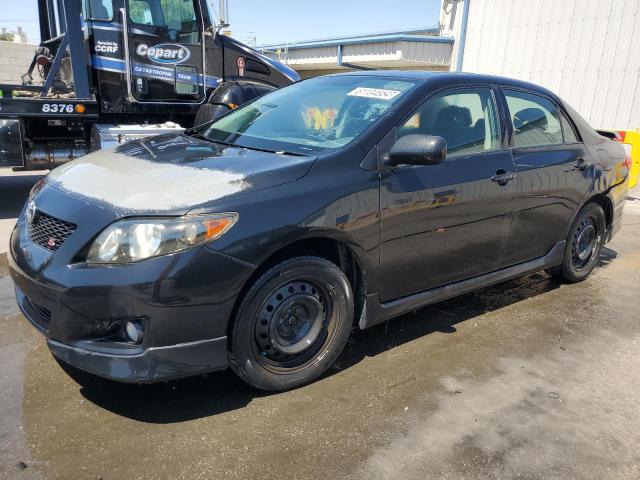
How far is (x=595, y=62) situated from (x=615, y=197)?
885cm

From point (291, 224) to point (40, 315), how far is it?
4.36 feet

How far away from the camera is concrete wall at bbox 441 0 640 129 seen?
11.7 meters

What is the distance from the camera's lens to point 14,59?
29.4 feet

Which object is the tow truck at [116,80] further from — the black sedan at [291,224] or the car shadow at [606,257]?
the car shadow at [606,257]

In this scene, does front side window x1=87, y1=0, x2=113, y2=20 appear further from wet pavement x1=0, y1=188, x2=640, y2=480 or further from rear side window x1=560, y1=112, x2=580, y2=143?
rear side window x1=560, y1=112, x2=580, y2=143

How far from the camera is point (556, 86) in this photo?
1317cm

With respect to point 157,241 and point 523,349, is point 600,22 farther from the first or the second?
point 157,241

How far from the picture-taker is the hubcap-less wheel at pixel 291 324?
2.82 m

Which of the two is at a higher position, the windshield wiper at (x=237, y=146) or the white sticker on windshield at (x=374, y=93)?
the white sticker on windshield at (x=374, y=93)

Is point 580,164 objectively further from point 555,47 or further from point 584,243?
point 555,47

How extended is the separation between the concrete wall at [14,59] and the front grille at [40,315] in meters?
6.29

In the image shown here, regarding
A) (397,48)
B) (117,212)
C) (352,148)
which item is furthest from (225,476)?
(397,48)

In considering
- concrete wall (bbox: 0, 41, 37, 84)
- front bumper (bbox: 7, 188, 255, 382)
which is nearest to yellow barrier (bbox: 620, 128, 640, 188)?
front bumper (bbox: 7, 188, 255, 382)

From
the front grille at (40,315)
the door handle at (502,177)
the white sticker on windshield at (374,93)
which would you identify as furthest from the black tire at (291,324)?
the door handle at (502,177)
